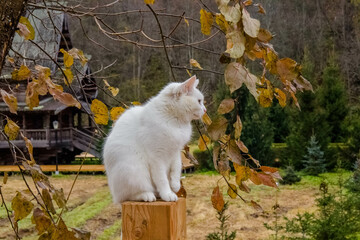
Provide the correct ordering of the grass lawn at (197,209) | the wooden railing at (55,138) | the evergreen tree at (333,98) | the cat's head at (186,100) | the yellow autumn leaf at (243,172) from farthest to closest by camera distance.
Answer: the evergreen tree at (333,98) → the wooden railing at (55,138) → the grass lawn at (197,209) → the cat's head at (186,100) → the yellow autumn leaf at (243,172)

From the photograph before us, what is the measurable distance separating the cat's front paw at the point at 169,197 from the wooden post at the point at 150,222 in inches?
4.1

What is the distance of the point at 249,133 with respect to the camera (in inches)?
545

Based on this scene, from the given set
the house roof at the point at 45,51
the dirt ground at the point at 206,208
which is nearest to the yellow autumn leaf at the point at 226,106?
the house roof at the point at 45,51

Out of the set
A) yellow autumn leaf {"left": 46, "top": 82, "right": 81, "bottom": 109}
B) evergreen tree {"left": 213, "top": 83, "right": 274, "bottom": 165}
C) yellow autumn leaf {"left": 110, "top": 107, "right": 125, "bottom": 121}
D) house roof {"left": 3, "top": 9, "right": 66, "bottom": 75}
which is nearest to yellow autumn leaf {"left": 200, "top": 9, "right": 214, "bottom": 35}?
yellow autumn leaf {"left": 46, "top": 82, "right": 81, "bottom": 109}

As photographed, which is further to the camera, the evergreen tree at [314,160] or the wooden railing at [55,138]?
the wooden railing at [55,138]

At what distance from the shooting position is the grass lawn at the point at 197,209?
7.19m

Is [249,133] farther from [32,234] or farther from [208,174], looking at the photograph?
[32,234]

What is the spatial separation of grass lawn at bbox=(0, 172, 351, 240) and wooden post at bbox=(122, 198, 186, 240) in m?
4.76

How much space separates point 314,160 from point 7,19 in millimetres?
13093

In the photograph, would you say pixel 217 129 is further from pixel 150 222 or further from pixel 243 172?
pixel 150 222

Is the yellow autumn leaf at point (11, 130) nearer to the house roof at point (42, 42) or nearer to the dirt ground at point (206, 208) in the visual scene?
the house roof at point (42, 42)

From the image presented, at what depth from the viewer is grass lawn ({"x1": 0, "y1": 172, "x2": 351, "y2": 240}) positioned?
7.19 meters

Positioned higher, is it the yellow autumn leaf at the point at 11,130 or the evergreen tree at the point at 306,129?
the yellow autumn leaf at the point at 11,130

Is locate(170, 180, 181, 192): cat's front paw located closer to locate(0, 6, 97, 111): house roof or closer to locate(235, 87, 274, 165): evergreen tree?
locate(0, 6, 97, 111): house roof
